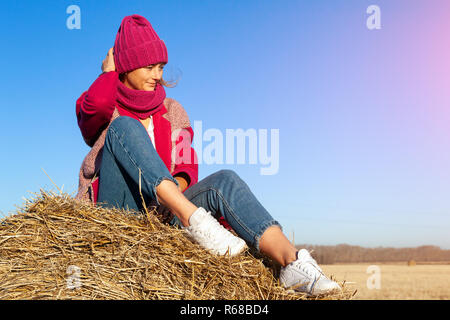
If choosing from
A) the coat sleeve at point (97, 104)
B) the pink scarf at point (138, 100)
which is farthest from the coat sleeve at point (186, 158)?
the coat sleeve at point (97, 104)

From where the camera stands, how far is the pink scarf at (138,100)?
3109mm

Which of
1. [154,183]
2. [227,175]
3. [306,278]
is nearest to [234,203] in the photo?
[227,175]

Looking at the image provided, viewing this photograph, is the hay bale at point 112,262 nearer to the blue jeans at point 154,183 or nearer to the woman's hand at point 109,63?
the blue jeans at point 154,183

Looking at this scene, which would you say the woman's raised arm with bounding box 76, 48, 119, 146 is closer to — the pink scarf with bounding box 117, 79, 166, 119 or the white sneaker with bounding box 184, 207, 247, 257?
the pink scarf with bounding box 117, 79, 166, 119

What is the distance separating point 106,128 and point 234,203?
138 centimetres

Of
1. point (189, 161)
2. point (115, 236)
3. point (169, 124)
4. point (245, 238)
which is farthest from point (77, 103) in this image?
point (245, 238)

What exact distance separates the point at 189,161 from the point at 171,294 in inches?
50.2

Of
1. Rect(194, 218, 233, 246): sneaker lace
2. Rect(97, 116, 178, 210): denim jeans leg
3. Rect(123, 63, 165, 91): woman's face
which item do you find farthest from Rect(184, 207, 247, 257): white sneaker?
Rect(123, 63, 165, 91): woman's face

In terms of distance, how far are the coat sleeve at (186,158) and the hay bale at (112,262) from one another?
21.7 inches

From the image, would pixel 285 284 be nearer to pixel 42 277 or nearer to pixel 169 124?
pixel 42 277

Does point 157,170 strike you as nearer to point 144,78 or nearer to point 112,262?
point 112,262

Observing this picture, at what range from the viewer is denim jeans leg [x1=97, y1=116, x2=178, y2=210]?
2244 millimetres

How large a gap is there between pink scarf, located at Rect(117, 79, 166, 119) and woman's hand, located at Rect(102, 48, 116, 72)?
0.13 metres
